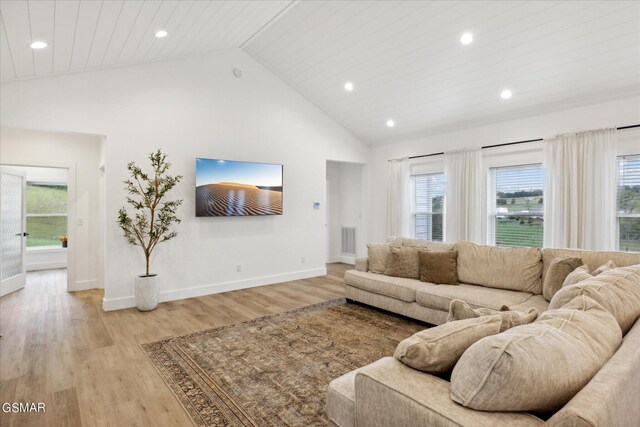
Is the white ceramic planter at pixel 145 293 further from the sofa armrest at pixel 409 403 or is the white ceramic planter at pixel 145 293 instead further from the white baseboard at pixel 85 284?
the sofa armrest at pixel 409 403

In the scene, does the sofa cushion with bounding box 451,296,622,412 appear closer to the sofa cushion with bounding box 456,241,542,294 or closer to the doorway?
the sofa cushion with bounding box 456,241,542,294

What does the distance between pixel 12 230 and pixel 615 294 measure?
7120mm

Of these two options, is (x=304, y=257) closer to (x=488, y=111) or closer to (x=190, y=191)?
(x=190, y=191)

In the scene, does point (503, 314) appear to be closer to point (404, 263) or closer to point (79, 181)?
point (404, 263)

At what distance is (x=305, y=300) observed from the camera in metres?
4.88

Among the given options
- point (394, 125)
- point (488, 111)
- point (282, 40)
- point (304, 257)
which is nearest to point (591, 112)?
point (488, 111)

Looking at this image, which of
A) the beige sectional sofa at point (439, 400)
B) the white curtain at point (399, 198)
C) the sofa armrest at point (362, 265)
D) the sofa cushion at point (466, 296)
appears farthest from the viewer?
the white curtain at point (399, 198)

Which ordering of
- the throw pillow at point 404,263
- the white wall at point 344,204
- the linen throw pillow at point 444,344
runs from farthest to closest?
1. the white wall at point 344,204
2. the throw pillow at point 404,263
3. the linen throw pillow at point 444,344

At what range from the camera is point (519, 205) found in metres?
5.27

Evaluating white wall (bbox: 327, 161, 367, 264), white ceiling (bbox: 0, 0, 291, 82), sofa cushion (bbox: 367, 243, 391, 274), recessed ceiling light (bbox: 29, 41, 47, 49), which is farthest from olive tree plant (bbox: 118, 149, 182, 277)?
white wall (bbox: 327, 161, 367, 264)

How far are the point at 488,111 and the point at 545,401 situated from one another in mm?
5052

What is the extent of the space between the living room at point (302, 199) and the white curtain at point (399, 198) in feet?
0.13

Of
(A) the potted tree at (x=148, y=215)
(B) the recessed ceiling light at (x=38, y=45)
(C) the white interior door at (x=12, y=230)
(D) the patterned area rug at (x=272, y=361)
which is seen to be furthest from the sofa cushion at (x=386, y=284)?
(C) the white interior door at (x=12, y=230)

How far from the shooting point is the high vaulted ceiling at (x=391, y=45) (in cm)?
319
